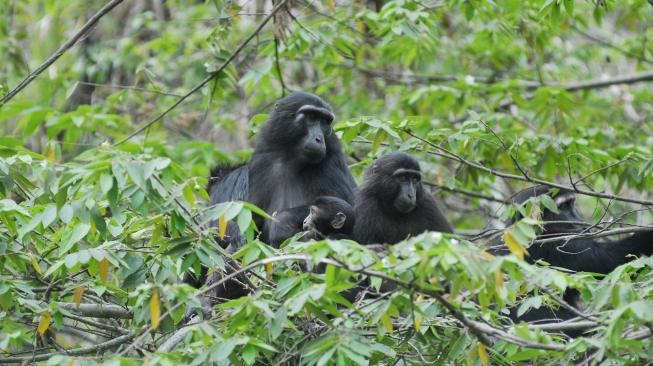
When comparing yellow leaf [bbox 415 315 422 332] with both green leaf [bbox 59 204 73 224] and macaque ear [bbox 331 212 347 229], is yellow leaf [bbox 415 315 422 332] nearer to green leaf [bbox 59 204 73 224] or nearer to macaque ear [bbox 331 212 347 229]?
green leaf [bbox 59 204 73 224]

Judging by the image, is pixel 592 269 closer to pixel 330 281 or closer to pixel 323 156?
pixel 323 156

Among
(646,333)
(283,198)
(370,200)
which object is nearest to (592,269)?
(370,200)

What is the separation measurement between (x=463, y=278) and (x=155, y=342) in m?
2.19

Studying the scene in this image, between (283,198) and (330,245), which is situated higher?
(330,245)

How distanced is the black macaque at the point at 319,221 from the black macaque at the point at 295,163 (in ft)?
0.72

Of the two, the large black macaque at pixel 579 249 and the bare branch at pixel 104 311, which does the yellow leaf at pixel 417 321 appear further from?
the large black macaque at pixel 579 249

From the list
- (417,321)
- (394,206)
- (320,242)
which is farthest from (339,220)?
(320,242)

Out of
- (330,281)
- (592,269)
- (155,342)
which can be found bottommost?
(592,269)

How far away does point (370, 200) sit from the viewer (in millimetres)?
6328

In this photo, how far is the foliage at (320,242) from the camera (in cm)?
392

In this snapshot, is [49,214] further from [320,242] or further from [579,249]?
[579,249]

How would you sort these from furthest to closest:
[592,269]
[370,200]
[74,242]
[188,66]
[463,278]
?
[188,66], [592,269], [370,200], [74,242], [463,278]

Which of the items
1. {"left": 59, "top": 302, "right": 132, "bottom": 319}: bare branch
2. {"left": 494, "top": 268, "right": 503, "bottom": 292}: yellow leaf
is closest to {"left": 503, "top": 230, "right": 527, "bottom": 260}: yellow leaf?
{"left": 494, "top": 268, "right": 503, "bottom": 292}: yellow leaf

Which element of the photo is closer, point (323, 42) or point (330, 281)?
point (330, 281)
